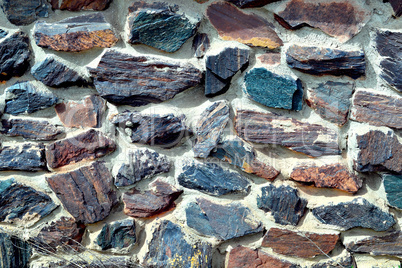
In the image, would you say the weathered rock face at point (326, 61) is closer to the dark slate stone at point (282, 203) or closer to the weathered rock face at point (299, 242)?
the dark slate stone at point (282, 203)

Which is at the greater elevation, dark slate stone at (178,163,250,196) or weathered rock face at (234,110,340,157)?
weathered rock face at (234,110,340,157)

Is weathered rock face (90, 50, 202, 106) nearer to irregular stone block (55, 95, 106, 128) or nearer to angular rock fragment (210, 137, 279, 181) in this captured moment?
irregular stone block (55, 95, 106, 128)

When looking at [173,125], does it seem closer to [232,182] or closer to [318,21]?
[232,182]

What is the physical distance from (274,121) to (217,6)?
42 cm

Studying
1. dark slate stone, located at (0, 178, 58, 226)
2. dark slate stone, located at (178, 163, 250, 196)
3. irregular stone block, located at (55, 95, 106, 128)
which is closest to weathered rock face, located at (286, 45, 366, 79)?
dark slate stone, located at (178, 163, 250, 196)

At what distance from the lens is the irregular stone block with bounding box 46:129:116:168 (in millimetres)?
1101

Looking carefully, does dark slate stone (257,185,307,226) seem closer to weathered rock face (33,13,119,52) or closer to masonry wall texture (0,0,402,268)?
masonry wall texture (0,0,402,268)

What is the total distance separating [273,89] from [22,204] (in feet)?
3.07

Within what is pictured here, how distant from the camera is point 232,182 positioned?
43.5 inches

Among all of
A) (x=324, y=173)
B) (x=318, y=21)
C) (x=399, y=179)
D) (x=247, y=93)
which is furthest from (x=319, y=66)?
(x=399, y=179)

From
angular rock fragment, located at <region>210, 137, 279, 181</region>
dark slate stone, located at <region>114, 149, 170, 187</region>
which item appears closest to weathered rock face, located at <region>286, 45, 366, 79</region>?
angular rock fragment, located at <region>210, 137, 279, 181</region>

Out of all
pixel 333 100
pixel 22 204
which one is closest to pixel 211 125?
pixel 333 100

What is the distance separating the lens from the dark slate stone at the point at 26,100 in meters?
1.10

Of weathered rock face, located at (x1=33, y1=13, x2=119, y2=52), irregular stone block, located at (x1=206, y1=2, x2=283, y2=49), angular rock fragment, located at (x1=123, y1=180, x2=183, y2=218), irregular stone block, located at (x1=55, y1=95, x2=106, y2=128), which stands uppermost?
irregular stone block, located at (x1=206, y1=2, x2=283, y2=49)
